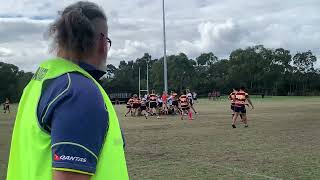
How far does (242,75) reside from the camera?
12850cm

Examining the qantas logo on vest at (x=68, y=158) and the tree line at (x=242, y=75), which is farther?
the tree line at (x=242, y=75)

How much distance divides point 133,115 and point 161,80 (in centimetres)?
9184

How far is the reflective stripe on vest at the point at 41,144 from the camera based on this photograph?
6.05ft

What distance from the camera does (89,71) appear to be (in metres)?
2.04

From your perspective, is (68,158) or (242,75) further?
(242,75)

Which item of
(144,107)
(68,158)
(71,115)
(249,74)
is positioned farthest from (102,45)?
(249,74)

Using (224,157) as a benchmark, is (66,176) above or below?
above

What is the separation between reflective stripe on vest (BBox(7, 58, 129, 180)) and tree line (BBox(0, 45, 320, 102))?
366ft

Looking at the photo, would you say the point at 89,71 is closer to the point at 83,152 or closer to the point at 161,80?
the point at 83,152

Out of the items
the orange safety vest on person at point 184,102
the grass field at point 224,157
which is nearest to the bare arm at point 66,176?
the grass field at point 224,157

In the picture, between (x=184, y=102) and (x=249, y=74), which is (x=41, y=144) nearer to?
(x=184, y=102)

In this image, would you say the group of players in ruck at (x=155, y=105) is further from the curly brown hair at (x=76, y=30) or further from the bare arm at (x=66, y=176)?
the bare arm at (x=66, y=176)

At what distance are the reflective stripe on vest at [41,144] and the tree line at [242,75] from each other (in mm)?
111676

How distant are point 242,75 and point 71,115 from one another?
128411mm
